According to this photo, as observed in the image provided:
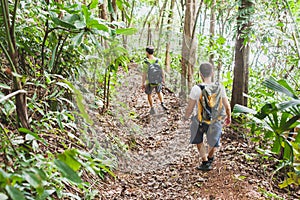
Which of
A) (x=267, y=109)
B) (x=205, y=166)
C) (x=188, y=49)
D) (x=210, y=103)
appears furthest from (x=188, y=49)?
(x=267, y=109)

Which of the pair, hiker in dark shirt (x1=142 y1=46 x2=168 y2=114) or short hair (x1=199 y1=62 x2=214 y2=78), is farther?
hiker in dark shirt (x1=142 y1=46 x2=168 y2=114)

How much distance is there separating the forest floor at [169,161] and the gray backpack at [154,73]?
163 mm

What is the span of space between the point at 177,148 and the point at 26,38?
7.44 ft

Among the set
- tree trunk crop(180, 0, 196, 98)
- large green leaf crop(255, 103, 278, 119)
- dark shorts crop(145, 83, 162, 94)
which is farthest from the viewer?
tree trunk crop(180, 0, 196, 98)

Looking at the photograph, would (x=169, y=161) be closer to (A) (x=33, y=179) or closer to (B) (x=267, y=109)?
(B) (x=267, y=109)

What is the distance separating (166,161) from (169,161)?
0.03 meters

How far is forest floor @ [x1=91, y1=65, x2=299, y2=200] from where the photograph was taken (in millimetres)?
2836

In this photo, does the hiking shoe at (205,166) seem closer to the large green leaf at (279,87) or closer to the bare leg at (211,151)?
the bare leg at (211,151)

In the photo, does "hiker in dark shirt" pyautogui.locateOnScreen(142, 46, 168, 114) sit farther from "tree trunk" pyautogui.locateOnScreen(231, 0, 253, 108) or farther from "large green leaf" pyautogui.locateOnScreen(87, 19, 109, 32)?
"large green leaf" pyautogui.locateOnScreen(87, 19, 109, 32)

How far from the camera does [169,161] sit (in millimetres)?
3559

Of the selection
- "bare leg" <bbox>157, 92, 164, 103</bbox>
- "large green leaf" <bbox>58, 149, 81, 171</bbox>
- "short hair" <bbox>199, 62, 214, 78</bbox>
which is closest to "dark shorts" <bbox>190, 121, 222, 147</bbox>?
"short hair" <bbox>199, 62, 214, 78</bbox>

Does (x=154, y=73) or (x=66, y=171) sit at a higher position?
(x=66, y=171)

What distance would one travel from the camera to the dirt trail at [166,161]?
2842 mm

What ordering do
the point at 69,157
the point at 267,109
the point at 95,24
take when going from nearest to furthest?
the point at 69,157
the point at 95,24
the point at 267,109
